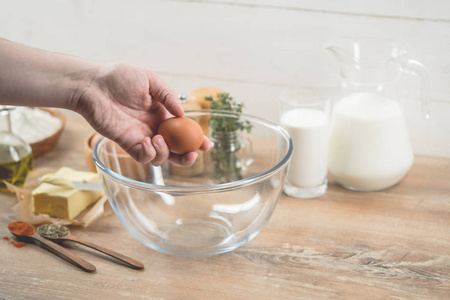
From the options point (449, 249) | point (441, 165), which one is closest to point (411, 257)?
point (449, 249)

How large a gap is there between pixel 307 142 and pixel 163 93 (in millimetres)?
398

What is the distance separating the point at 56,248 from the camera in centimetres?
107

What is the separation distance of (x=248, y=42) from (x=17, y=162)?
0.72 m

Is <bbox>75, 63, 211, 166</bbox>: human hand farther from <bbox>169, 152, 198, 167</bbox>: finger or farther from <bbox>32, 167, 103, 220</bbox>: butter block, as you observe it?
<bbox>32, 167, 103, 220</bbox>: butter block

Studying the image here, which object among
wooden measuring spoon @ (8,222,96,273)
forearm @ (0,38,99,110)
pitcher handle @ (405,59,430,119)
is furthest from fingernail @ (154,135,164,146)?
pitcher handle @ (405,59,430,119)

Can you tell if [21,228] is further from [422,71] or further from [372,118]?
[422,71]

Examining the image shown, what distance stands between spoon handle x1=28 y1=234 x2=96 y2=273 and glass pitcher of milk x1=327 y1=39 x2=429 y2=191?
0.64 metres

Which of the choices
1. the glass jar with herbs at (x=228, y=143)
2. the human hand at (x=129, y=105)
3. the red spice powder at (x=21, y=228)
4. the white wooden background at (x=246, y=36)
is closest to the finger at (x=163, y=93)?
the human hand at (x=129, y=105)

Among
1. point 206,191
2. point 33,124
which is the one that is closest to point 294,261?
point 206,191

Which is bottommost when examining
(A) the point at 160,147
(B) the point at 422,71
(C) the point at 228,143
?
(C) the point at 228,143

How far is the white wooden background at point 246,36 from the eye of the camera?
4.53ft

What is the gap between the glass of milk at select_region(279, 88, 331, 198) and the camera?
49.4 inches

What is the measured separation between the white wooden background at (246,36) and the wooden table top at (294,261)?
0.38 meters

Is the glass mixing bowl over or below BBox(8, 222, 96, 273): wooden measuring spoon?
over
